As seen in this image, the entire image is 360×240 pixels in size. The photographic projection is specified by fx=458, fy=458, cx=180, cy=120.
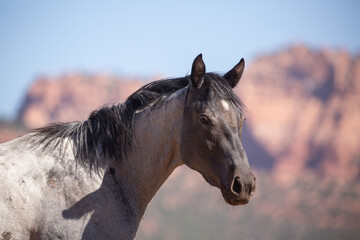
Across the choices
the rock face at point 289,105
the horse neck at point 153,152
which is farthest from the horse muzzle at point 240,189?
the rock face at point 289,105

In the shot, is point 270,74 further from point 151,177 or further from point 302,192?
point 151,177

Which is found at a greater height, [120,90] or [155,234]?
[120,90]

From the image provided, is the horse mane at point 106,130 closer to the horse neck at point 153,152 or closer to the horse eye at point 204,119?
the horse neck at point 153,152

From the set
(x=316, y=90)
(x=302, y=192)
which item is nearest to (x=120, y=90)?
(x=316, y=90)

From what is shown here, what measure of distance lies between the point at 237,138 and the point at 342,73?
321 ft

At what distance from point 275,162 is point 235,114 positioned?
85.1 m

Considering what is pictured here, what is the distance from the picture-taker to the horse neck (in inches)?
196

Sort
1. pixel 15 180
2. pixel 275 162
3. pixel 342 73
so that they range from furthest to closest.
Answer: pixel 342 73 → pixel 275 162 → pixel 15 180

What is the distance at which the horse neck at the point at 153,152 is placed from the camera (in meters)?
4.97

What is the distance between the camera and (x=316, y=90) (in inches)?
3826

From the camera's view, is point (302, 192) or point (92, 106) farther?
point (92, 106)

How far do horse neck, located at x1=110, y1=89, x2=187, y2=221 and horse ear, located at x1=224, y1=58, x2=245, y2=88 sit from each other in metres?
0.58

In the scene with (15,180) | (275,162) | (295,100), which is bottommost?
(275,162)

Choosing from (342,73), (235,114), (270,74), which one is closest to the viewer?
(235,114)
